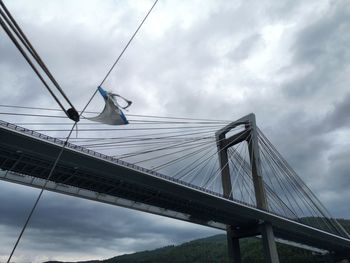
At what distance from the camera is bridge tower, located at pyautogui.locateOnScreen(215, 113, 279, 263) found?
44.0 m

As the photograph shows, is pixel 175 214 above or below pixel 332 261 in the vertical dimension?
below

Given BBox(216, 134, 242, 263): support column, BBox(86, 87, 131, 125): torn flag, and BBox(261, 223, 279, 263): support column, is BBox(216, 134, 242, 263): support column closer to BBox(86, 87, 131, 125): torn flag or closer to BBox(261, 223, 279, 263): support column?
BBox(261, 223, 279, 263): support column

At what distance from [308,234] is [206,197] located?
65.1ft

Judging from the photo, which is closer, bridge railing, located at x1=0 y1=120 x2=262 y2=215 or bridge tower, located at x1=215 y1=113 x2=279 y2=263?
bridge railing, located at x1=0 y1=120 x2=262 y2=215

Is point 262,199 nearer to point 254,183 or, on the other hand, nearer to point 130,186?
point 254,183

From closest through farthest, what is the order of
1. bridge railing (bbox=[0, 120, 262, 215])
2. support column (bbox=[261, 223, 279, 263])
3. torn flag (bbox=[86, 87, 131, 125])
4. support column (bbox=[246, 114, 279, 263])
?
torn flag (bbox=[86, 87, 131, 125])
bridge railing (bbox=[0, 120, 262, 215])
support column (bbox=[261, 223, 279, 263])
support column (bbox=[246, 114, 279, 263])

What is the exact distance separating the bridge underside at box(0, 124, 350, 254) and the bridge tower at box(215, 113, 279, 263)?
1.06 meters

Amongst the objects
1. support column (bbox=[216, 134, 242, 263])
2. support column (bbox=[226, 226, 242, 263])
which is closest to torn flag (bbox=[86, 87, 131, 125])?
support column (bbox=[216, 134, 242, 263])

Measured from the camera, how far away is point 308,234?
163 ft

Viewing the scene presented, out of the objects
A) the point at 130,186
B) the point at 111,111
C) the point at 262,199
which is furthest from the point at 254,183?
the point at 111,111

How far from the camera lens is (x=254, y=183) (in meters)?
45.1

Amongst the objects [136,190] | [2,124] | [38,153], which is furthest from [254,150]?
[2,124]

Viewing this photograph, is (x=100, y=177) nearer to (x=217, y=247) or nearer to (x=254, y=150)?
(x=254, y=150)

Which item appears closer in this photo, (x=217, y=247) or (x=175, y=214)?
(x=175, y=214)
